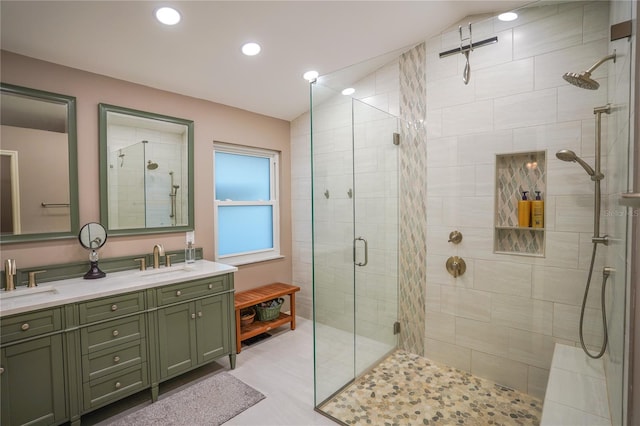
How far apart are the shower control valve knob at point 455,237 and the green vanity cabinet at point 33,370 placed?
2.50 m

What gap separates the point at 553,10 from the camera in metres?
1.79

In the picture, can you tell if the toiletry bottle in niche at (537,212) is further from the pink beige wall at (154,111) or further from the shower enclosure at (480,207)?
the pink beige wall at (154,111)

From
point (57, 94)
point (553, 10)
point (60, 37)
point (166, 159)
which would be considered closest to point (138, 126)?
point (166, 159)

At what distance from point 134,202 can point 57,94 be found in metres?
0.89

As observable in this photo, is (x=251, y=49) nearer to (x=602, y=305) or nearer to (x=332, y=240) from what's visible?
(x=332, y=240)

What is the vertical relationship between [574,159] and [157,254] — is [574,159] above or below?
above

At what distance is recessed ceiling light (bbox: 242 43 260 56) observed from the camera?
2.37 m

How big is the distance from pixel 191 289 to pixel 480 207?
2126 millimetres

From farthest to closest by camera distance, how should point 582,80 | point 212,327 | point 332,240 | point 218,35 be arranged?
point 212,327
point 332,240
point 218,35
point 582,80

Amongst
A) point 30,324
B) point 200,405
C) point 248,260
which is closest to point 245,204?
point 248,260

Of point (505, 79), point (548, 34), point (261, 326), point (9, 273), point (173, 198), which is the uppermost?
point (548, 34)

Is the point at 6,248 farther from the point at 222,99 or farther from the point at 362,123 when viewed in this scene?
the point at 362,123

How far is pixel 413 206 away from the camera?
100 inches

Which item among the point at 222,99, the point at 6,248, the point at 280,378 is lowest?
the point at 280,378
